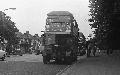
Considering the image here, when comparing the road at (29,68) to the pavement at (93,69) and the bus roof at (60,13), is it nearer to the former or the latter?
the pavement at (93,69)

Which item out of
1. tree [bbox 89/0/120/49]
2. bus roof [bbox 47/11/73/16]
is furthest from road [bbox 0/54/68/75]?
tree [bbox 89/0/120/49]

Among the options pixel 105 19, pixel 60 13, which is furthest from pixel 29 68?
pixel 105 19

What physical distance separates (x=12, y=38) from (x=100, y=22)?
38.0 m

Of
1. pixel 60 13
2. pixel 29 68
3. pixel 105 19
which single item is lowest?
pixel 29 68

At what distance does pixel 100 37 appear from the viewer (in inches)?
1670

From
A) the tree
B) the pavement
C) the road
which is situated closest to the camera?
the road

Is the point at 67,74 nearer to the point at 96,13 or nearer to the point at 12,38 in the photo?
the point at 96,13

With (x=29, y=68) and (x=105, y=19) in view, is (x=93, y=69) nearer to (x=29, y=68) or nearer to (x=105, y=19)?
(x=29, y=68)

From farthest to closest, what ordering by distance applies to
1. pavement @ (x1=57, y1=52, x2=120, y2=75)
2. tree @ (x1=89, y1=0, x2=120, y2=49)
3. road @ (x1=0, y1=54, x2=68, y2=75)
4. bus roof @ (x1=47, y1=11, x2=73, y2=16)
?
tree @ (x1=89, y1=0, x2=120, y2=49)
bus roof @ (x1=47, y1=11, x2=73, y2=16)
pavement @ (x1=57, y1=52, x2=120, y2=75)
road @ (x1=0, y1=54, x2=68, y2=75)

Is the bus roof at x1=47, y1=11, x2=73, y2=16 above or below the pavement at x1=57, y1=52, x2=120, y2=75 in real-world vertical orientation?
above

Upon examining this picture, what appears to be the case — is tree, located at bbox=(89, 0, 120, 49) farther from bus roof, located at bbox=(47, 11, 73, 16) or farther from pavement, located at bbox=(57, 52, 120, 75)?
pavement, located at bbox=(57, 52, 120, 75)

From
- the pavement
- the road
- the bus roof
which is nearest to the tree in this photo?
the bus roof

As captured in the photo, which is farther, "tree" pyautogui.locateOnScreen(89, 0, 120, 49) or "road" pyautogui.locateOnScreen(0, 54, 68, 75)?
"tree" pyautogui.locateOnScreen(89, 0, 120, 49)

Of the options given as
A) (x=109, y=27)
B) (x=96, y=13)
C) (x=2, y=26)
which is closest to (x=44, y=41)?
(x=96, y=13)
